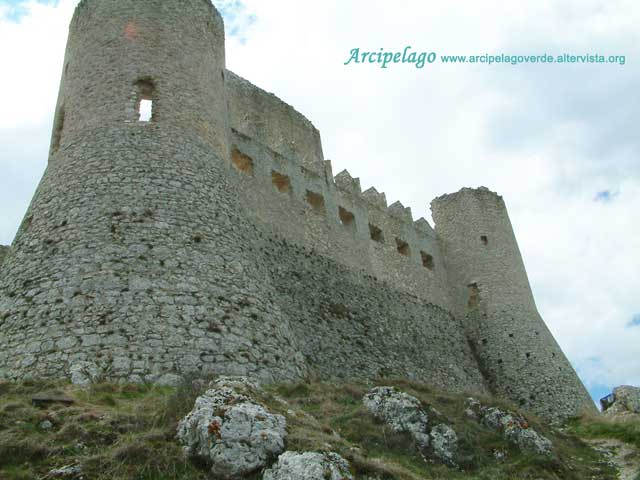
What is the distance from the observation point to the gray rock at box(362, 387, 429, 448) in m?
8.52

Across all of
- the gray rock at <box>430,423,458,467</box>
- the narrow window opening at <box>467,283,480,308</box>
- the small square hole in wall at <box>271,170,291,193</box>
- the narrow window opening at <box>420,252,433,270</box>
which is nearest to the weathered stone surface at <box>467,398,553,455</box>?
the gray rock at <box>430,423,458,467</box>

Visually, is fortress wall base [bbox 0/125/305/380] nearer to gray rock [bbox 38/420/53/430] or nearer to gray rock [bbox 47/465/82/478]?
gray rock [bbox 38/420/53/430]

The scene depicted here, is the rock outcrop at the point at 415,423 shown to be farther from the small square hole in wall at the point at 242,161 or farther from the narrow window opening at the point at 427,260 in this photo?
the narrow window opening at the point at 427,260

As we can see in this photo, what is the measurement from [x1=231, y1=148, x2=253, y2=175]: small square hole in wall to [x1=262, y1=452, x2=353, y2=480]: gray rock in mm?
11077

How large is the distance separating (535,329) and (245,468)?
55.8 ft

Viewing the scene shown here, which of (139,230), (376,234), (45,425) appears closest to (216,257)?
(139,230)

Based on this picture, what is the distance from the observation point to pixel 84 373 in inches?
358

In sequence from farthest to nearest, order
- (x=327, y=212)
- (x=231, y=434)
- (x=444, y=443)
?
(x=327, y=212)
(x=444, y=443)
(x=231, y=434)

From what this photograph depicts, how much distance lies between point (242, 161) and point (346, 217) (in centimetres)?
437

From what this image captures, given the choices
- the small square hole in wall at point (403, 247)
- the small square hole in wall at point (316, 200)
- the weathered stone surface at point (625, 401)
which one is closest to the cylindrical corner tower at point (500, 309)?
the small square hole in wall at point (403, 247)

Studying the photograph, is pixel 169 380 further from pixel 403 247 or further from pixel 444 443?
pixel 403 247

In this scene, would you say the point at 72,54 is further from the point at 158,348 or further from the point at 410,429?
the point at 410,429

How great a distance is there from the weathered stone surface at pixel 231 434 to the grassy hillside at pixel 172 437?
5.2 inches

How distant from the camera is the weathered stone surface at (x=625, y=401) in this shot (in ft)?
51.6
